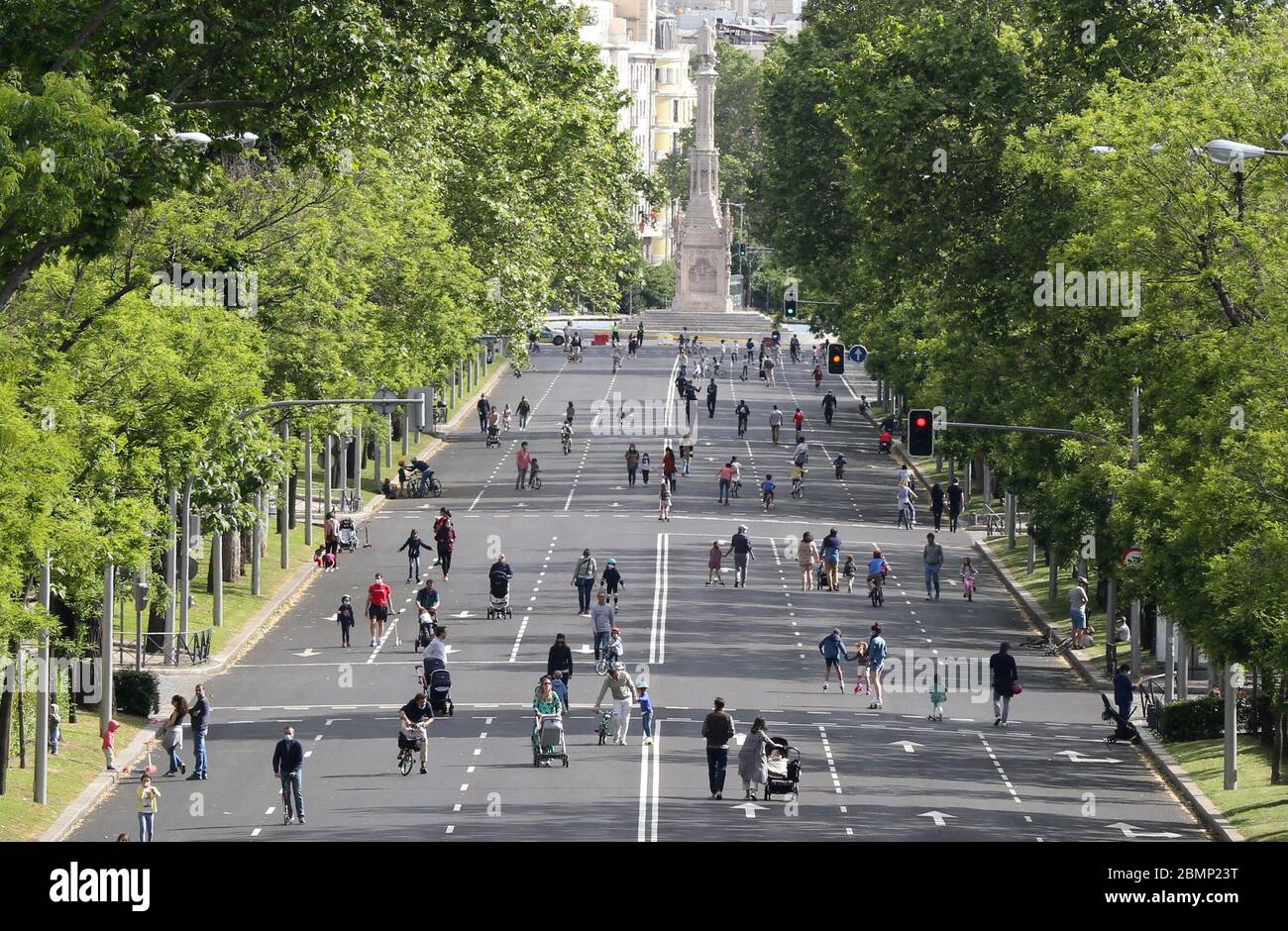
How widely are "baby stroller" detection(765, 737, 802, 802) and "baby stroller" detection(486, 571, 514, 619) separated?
1792cm

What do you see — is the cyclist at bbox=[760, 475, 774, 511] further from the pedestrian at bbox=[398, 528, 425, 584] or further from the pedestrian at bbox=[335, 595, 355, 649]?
the pedestrian at bbox=[335, 595, 355, 649]

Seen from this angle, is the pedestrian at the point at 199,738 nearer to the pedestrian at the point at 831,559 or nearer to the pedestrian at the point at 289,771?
the pedestrian at the point at 289,771

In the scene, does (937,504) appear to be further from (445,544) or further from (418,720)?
(418,720)

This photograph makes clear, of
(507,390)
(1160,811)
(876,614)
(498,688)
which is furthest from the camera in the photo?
(507,390)

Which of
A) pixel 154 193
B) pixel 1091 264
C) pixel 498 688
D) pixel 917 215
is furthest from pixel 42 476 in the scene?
pixel 917 215

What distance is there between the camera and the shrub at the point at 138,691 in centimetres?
4059

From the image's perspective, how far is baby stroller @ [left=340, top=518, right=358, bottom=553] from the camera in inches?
2383

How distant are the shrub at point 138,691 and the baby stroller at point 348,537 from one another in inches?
780

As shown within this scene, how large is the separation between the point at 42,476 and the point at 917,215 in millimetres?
31310

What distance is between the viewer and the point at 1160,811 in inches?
1324

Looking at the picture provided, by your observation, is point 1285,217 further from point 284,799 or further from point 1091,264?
point 284,799

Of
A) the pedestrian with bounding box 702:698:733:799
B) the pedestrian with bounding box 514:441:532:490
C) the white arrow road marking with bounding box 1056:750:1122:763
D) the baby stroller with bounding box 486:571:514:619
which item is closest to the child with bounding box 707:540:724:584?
the baby stroller with bounding box 486:571:514:619

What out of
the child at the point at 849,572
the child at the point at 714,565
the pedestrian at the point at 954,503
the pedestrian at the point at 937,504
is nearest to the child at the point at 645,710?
the child at the point at 714,565
